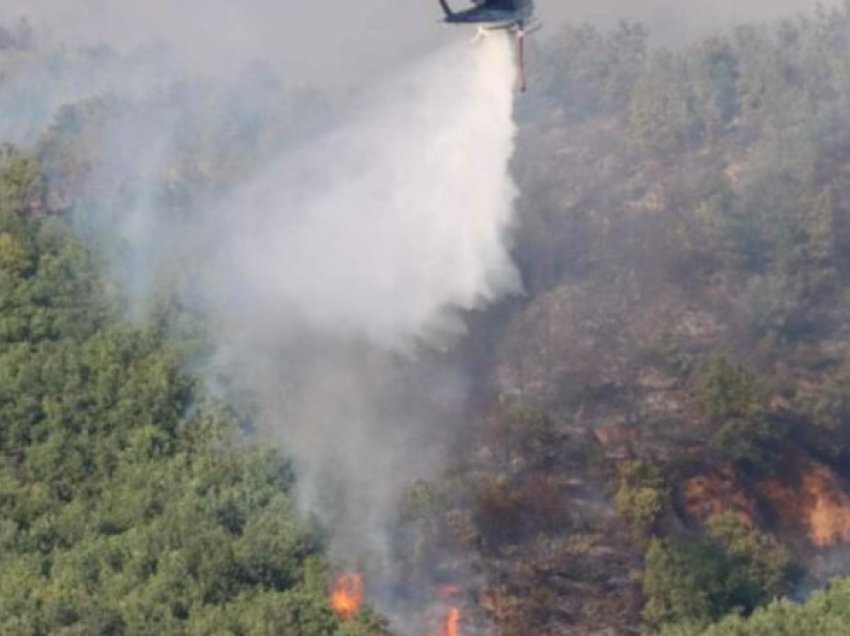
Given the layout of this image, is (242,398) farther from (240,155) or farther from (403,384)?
(240,155)

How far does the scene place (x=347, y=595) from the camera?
89.8m

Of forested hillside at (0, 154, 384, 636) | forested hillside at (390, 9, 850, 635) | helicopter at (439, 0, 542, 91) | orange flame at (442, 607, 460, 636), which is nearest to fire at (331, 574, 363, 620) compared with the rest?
forested hillside at (0, 154, 384, 636)

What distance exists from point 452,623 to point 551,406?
38047 mm

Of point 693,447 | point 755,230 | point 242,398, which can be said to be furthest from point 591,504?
point 755,230

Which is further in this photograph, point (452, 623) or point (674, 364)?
point (674, 364)

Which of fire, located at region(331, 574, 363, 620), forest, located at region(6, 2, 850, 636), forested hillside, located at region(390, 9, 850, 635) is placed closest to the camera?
fire, located at region(331, 574, 363, 620)

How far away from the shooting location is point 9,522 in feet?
305

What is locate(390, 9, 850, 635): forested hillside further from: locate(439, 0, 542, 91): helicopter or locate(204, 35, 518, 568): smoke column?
locate(439, 0, 542, 91): helicopter

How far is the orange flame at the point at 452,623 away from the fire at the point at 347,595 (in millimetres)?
4283

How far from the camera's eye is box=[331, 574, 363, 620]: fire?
85188 millimetres

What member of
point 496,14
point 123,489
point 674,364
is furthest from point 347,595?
point 674,364

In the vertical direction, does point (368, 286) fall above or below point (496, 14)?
above

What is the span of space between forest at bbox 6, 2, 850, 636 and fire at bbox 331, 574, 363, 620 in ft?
3.52

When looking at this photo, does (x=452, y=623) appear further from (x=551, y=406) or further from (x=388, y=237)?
(x=388, y=237)
